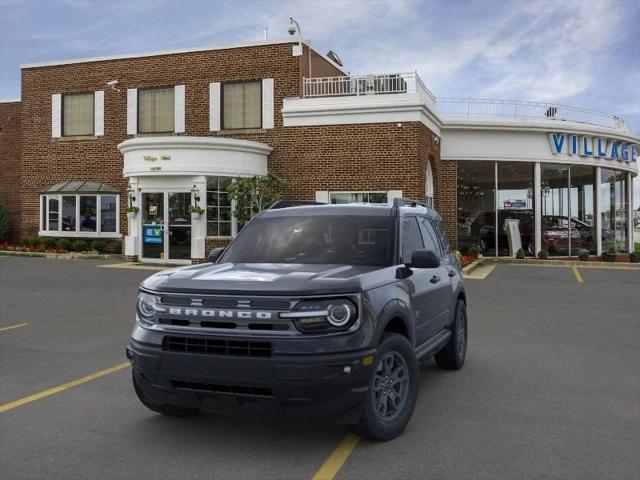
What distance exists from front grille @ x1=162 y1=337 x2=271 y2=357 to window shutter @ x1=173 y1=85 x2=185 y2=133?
788 inches

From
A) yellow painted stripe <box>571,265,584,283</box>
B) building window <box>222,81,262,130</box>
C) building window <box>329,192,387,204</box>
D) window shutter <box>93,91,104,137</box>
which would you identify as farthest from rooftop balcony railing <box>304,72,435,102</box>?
window shutter <box>93,91,104,137</box>

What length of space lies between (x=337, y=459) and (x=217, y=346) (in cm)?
111

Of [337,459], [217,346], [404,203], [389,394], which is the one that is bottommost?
[337,459]

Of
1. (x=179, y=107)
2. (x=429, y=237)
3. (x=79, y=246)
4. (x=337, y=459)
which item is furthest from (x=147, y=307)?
(x=79, y=246)

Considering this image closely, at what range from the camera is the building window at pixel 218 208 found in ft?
66.4

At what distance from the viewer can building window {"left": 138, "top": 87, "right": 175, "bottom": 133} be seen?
23688 millimetres

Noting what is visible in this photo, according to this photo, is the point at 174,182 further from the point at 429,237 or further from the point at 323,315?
the point at 323,315

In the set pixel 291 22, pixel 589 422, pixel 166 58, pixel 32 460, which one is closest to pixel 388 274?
pixel 589 422

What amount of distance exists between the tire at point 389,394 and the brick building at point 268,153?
50.8 feet

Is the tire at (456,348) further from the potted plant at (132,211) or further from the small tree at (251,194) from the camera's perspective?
the potted plant at (132,211)

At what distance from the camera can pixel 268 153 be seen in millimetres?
21672

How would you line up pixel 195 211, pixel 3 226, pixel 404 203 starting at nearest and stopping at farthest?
pixel 404 203 → pixel 195 211 → pixel 3 226

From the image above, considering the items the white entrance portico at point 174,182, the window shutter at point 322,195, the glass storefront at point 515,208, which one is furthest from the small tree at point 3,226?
the glass storefront at point 515,208

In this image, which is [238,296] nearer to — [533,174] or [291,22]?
[291,22]
